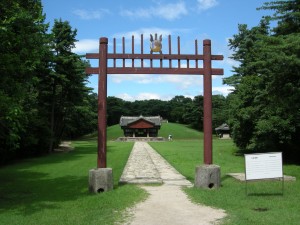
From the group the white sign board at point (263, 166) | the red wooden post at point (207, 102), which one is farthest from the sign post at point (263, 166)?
the red wooden post at point (207, 102)

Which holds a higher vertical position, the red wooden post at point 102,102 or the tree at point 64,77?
the tree at point 64,77

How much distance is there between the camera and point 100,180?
11023 millimetres

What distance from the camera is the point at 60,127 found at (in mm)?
42062

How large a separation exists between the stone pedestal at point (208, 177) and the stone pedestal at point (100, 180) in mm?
2739

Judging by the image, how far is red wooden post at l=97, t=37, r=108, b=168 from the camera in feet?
37.1

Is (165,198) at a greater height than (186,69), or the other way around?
(186,69)

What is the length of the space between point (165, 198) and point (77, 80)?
2747 centimetres

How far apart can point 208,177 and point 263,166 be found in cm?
178

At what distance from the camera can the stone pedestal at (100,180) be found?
1098cm

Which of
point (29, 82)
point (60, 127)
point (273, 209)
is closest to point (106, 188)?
point (29, 82)

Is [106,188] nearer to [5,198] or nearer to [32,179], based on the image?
[5,198]

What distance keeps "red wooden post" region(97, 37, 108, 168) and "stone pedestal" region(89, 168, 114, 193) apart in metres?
0.34

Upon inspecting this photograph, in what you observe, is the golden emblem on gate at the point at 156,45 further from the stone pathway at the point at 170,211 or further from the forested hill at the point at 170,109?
the forested hill at the point at 170,109

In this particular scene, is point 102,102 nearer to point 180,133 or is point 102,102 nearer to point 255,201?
point 255,201
